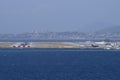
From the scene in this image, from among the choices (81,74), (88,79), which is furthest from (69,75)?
(88,79)

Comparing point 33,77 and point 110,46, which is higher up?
point 33,77

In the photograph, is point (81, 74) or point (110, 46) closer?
point (81, 74)

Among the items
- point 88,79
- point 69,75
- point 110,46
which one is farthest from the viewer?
point 110,46

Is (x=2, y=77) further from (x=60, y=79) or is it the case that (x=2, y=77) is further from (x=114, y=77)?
(x=114, y=77)

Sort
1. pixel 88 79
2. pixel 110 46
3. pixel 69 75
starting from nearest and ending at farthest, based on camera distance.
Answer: pixel 88 79 < pixel 69 75 < pixel 110 46

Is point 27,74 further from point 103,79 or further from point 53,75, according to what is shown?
point 103,79

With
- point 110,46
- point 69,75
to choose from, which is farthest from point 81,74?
point 110,46

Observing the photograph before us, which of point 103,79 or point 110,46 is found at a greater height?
point 103,79

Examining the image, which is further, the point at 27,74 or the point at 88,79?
the point at 27,74
